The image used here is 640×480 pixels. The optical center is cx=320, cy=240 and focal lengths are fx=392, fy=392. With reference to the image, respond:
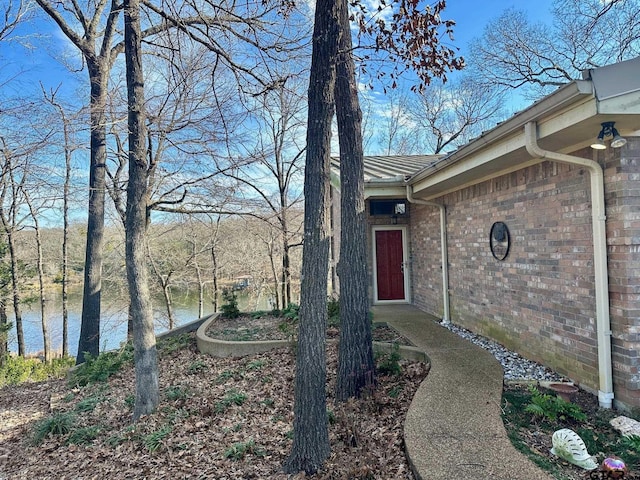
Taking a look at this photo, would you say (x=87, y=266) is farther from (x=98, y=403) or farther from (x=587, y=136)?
(x=587, y=136)

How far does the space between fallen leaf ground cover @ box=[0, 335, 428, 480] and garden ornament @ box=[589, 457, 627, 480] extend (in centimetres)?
123

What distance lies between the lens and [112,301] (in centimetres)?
1727

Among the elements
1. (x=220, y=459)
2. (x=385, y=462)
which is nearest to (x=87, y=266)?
(x=220, y=459)

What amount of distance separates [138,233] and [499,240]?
16.7ft

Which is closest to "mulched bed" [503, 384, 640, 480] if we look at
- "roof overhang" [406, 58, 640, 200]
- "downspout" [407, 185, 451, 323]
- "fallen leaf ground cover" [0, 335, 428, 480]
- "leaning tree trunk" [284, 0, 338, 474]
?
"fallen leaf ground cover" [0, 335, 428, 480]

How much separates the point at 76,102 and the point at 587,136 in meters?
8.70

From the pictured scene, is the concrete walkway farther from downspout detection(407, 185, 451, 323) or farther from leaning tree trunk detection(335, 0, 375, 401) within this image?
downspout detection(407, 185, 451, 323)

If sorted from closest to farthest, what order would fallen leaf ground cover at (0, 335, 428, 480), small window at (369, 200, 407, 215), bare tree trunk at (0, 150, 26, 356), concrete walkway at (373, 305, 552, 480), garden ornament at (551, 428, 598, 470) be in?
concrete walkway at (373, 305, 552, 480) < garden ornament at (551, 428, 598, 470) < fallen leaf ground cover at (0, 335, 428, 480) < small window at (369, 200, 407, 215) < bare tree trunk at (0, 150, 26, 356)

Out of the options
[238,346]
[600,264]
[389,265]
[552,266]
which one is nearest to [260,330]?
[238,346]

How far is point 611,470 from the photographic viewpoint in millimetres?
2562

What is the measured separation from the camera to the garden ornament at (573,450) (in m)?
2.84

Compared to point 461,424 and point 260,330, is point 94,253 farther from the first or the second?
point 461,424

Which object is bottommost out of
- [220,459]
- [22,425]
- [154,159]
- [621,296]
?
[22,425]

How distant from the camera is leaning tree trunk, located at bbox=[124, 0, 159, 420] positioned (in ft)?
16.3
